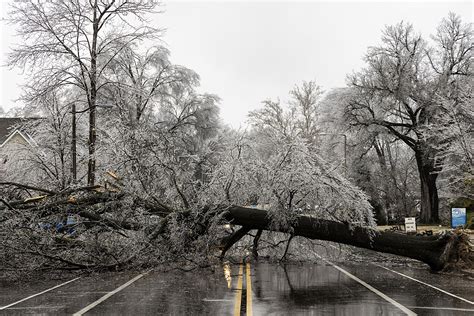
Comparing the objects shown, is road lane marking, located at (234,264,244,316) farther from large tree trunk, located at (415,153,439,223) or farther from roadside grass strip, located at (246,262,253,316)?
large tree trunk, located at (415,153,439,223)

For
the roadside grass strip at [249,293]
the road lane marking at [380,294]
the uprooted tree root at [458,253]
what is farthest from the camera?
the uprooted tree root at [458,253]

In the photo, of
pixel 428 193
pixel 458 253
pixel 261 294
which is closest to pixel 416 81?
pixel 428 193

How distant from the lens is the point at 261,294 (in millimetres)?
9516

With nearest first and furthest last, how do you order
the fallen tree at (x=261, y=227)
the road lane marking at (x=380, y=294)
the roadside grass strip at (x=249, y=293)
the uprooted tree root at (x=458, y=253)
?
the roadside grass strip at (x=249, y=293) < the road lane marking at (x=380, y=294) < the fallen tree at (x=261, y=227) < the uprooted tree root at (x=458, y=253)

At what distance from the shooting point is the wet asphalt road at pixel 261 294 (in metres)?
8.10

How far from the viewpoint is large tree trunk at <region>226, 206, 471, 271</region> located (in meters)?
13.0

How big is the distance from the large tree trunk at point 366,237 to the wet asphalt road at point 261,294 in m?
0.53

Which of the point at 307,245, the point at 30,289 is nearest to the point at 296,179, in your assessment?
the point at 307,245

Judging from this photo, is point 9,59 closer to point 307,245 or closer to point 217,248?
point 217,248

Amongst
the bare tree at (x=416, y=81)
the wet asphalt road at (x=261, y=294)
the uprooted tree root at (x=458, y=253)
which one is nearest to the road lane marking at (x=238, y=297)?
the wet asphalt road at (x=261, y=294)

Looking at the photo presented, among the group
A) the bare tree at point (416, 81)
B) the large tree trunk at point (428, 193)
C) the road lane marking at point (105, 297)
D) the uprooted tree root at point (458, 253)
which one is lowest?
the road lane marking at point (105, 297)

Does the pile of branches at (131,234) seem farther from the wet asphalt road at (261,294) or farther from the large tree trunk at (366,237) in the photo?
the wet asphalt road at (261,294)

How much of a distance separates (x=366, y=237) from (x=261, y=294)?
4576 millimetres

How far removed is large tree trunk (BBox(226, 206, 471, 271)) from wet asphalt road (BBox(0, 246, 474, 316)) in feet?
1.74
